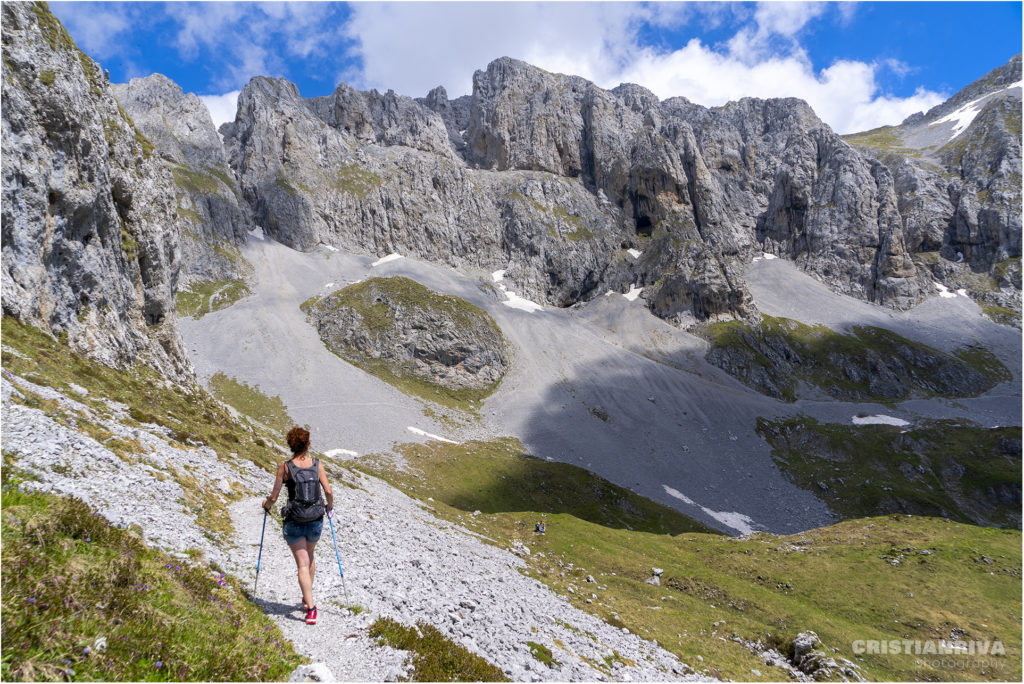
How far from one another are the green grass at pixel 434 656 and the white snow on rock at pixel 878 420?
478ft

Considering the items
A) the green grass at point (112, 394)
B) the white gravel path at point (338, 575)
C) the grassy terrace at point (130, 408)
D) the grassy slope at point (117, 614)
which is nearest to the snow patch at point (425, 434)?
the grassy terrace at point (130, 408)

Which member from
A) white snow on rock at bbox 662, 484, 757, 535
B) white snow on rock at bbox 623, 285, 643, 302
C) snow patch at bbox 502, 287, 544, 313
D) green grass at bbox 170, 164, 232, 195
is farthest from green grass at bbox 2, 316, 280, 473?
white snow on rock at bbox 623, 285, 643, 302

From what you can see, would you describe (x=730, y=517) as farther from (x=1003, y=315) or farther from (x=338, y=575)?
(x=1003, y=315)

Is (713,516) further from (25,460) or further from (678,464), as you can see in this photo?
(25,460)

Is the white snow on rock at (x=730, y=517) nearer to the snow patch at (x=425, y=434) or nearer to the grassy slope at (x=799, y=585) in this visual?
the grassy slope at (x=799, y=585)

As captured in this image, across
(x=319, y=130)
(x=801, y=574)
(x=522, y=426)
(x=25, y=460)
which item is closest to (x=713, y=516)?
(x=522, y=426)

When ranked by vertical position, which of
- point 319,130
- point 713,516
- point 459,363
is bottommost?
point 713,516

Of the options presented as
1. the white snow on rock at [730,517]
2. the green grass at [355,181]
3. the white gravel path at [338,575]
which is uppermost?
the green grass at [355,181]

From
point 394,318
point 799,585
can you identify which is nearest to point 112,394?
point 799,585

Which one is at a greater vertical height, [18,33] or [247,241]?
[247,241]

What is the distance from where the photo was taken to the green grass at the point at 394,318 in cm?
10962

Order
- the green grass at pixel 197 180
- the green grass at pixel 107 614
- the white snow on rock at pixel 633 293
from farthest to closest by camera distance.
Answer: the white snow on rock at pixel 633 293, the green grass at pixel 197 180, the green grass at pixel 107 614

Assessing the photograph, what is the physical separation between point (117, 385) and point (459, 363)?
321ft

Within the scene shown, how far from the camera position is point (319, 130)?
19825cm
